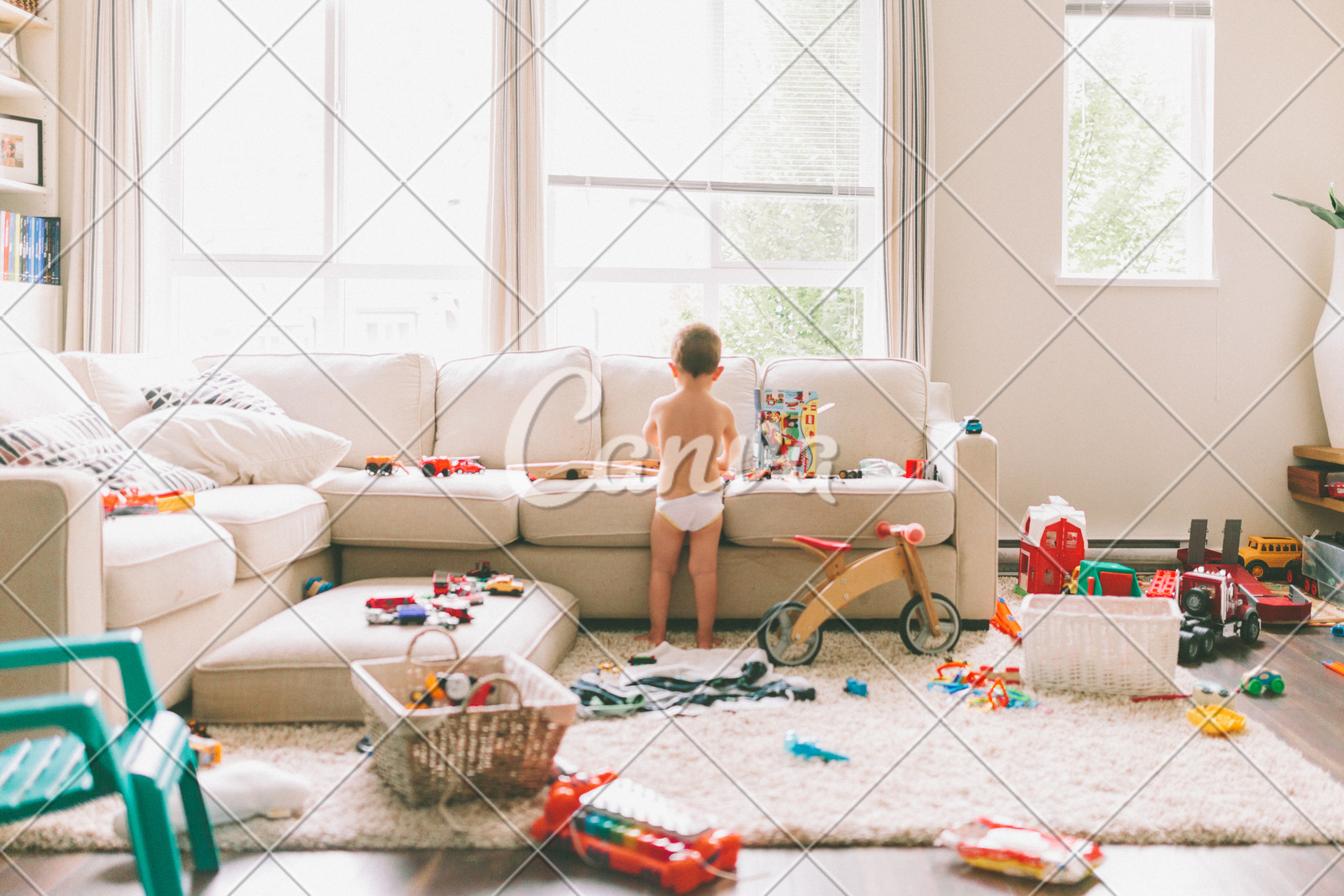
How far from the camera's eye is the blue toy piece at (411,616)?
5.69 feet

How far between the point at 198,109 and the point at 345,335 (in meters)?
0.95

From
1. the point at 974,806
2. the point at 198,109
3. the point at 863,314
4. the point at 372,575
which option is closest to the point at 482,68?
the point at 198,109

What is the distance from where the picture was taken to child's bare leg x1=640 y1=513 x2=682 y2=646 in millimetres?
2164

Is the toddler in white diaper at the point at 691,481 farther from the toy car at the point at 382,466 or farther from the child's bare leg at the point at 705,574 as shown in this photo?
the toy car at the point at 382,466

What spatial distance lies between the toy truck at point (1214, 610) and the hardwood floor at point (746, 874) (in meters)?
0.99

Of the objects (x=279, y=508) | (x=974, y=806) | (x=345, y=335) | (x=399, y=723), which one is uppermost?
(x=345, y=335)

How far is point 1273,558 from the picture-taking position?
2961 mm

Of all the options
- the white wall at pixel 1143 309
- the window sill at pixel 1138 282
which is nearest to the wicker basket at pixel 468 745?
the white wall at pixel 1143 309

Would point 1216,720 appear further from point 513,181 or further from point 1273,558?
point 513,181

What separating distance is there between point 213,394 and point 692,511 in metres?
1.34

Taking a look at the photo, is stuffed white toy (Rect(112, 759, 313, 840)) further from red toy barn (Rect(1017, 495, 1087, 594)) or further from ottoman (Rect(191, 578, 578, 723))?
red toy barn (Rect(1017, 495, 1087, 594))

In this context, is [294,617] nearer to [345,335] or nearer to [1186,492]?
[345,335]

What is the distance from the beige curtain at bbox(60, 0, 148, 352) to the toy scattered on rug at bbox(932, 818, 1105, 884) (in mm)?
3044

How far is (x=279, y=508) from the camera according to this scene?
6.42 ft
